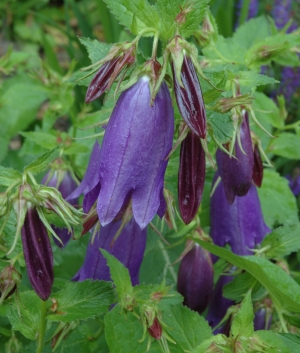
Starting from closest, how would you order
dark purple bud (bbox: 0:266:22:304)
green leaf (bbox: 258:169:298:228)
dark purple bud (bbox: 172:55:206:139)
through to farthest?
dark purple bud (bbox: 172:55:206:139) → dark purple bud (bbox: 0:266:22:304) → green leaf (bbox: 258:169:298:228)

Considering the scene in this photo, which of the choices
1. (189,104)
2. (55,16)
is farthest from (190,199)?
(55,16)

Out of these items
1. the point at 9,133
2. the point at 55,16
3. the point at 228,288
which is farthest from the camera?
the point at 55,16

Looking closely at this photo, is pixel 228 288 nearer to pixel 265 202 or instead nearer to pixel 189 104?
pixel 265 202

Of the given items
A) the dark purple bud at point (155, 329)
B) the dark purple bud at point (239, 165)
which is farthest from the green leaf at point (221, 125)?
the dark purple bud at point (155, 329)

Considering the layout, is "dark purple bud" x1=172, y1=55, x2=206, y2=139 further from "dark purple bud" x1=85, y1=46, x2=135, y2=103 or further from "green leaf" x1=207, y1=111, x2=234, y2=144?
"green leaf" x1=207, y1=111, x2=234, y2=144

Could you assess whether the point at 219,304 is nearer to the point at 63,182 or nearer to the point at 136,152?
the point at 63,182

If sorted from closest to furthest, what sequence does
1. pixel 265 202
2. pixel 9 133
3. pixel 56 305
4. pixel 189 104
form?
pixel 189 104 < pixel 56 305 < pixel 265 202 < pixel 9 133

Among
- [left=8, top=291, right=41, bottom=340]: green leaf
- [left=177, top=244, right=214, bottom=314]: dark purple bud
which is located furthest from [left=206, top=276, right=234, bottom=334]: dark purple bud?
[left=8, top=291, right=41, bottom=340]: green leaf
